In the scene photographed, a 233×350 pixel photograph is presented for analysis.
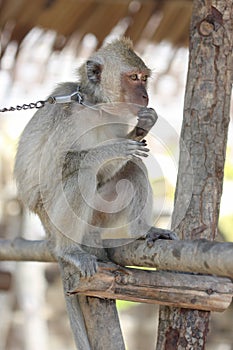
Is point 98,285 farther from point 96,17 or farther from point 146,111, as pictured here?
point 96,17

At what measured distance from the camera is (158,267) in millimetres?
3861

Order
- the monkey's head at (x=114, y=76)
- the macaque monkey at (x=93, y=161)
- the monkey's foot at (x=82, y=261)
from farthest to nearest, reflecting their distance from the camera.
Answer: the monkey's head at (x=114, y=76) < the macaque monkey at (x=93, y=161) < the monkey's foot at (x=82, y=261)

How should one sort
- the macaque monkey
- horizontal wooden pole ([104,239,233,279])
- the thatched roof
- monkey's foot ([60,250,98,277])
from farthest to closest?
the thatched roof → the macaque monkey → monkey's foot ([60,250,98,277]) → horizontal wooden pole ([104,239,233,279])

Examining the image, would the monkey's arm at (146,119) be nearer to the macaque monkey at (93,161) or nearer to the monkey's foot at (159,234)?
the macaque monkey at (93,161)

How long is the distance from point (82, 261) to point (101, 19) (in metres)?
3.60

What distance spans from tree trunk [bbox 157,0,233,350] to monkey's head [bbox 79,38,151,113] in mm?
302

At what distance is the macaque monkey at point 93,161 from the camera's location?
437 centimetres

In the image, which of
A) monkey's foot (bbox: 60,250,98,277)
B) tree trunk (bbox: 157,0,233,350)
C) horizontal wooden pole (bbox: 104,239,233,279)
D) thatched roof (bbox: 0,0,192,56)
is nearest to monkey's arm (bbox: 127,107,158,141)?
tree trunk (bbox: 157,0,233,350)

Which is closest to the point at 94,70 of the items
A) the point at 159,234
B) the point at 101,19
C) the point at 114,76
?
the point at 114,76

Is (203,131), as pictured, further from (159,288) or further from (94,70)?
(159,288)

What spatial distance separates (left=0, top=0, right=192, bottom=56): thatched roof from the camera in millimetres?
7008

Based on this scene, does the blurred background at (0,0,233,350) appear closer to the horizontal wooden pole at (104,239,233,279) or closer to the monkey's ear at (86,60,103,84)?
the monkey's ear at (86,60,103,84)

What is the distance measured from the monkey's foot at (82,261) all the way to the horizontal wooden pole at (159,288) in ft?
0.10

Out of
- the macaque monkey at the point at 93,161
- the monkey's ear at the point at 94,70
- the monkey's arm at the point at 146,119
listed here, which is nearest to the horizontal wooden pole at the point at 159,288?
the macaque monkey at the point at 93,161
